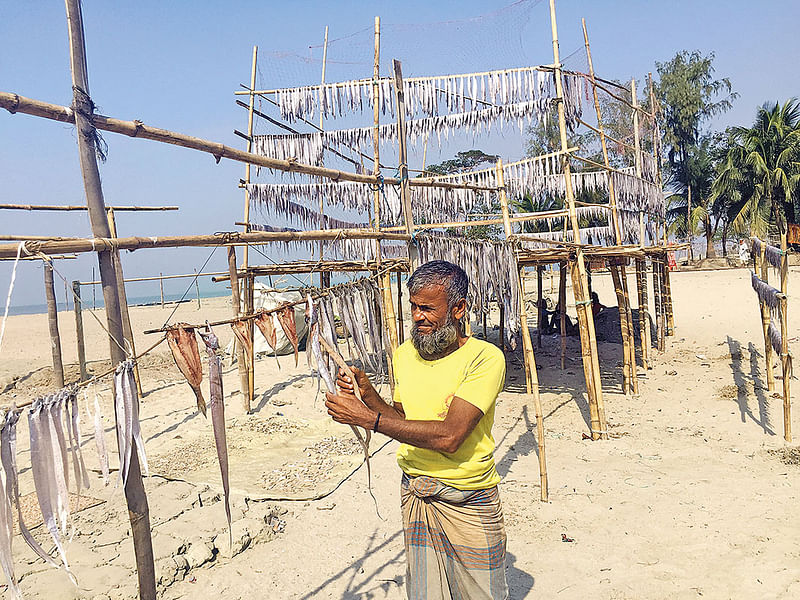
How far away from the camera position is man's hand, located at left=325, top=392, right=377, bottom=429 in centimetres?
224

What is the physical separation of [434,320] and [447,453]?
23.0 inches

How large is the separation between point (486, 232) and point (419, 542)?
73.3 feet

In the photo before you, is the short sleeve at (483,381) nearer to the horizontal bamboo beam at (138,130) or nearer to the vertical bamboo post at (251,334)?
the horizontal bamboo beam at (138,130)

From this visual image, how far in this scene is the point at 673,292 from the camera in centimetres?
2020

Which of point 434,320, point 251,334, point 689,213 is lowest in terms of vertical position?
point 251,334

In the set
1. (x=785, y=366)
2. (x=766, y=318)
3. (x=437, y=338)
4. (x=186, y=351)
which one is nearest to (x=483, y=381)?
(x=437, y=338)

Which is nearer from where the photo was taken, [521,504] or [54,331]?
[521,504]

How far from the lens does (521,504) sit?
5422mm

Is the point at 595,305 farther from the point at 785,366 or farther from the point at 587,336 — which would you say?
the point at 785,366

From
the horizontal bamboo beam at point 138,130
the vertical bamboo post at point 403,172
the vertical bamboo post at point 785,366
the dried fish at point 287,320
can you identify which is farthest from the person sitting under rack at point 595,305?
the dried fish at point 287,320

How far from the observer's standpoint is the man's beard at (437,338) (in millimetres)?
2430

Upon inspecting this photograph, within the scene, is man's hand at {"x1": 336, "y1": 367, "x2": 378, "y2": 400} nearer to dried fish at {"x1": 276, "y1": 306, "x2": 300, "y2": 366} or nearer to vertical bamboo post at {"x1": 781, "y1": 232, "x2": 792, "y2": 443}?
dried fish at {"x1": 276, "y1": 306, "x2": 300, "y2": 366}

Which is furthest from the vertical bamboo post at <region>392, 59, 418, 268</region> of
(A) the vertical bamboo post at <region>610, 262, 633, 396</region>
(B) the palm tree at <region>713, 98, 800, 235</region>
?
(B) the palm tree at <region>713, 98, 800, 235</region>

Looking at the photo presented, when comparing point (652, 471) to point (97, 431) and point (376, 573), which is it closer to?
point (376, 573)
